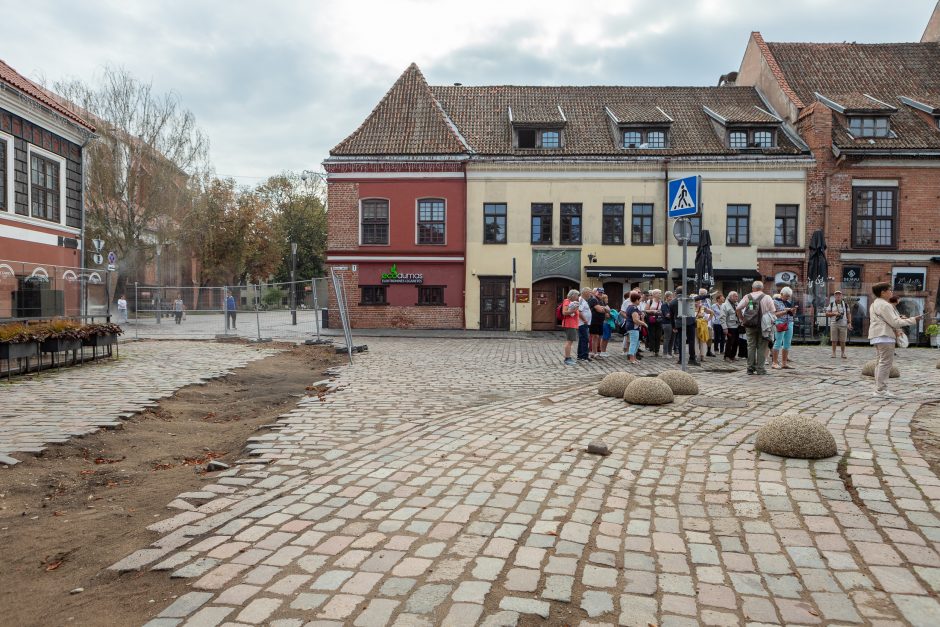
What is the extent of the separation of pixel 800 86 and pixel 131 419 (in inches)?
1338

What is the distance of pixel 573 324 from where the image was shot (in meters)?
15.0

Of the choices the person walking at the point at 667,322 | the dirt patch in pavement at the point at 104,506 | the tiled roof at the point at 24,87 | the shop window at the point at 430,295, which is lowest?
the dirt patch in pavement at the point at 104,506

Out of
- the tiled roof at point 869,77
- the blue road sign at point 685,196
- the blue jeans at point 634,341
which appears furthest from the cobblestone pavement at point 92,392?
the tiled roof at point 869,77

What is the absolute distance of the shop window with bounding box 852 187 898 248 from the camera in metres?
28.9

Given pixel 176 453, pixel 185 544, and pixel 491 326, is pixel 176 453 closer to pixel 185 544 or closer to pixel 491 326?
pixel 185 544

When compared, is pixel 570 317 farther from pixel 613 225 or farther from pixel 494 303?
pixel 613 225

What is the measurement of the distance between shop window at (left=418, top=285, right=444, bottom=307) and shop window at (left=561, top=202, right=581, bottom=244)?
20.4ft

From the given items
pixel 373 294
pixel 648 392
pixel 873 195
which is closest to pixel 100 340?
pixel 648 392

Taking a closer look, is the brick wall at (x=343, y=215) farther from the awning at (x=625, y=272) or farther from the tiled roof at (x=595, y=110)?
the awning at (x=625, y=272)

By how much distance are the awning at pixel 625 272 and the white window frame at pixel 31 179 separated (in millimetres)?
21045

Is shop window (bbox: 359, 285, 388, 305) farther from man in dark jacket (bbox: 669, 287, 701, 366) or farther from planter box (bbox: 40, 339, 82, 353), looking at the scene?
planter box (bbox: 40, 339, 82, 353)

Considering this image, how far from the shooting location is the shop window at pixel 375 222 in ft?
99.9

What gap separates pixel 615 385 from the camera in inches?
367

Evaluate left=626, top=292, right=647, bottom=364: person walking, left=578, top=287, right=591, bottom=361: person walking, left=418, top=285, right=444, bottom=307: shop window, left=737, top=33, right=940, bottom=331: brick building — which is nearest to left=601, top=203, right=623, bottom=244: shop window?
left=737, top=33, right=940, bottom=331: brick building
